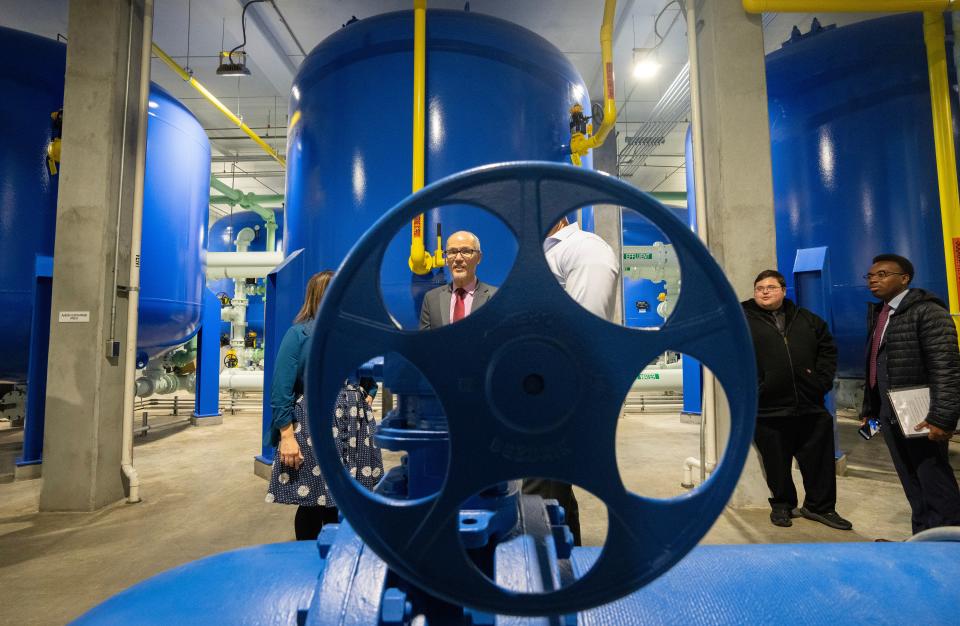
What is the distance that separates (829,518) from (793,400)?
1.94 feet

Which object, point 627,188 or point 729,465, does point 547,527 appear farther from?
point 627,188

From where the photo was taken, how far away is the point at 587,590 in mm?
490

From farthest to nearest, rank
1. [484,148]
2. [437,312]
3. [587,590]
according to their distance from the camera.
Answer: [484,148] < [437,312] < [587,590]

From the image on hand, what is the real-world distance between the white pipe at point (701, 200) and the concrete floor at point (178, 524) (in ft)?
1.07

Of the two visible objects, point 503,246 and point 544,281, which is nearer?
point 544,281

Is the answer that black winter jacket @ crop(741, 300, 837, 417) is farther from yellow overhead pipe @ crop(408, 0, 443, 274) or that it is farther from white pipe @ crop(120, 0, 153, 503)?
white pipe @ crop(120, 0, 153, 503)

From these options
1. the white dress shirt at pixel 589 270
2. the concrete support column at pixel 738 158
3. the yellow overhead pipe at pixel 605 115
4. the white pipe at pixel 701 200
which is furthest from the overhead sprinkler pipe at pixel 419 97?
the concrete support column at pixel 738 158

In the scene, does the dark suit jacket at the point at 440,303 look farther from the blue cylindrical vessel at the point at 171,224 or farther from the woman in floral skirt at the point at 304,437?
the blue cylindrical vessel at the point at 171,224

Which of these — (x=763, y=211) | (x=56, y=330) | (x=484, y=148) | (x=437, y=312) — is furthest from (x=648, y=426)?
(x=56, y=330)

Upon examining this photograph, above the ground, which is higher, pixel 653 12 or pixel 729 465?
pixel 653 12

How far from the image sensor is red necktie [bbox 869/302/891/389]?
230 cm

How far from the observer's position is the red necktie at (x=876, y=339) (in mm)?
2299

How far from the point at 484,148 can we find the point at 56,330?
2628 millimetres

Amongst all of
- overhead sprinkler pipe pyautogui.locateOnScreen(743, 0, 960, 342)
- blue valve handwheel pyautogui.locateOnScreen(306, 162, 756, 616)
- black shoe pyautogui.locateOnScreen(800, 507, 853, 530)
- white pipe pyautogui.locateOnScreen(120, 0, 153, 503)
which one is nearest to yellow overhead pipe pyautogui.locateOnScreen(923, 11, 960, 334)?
overhead sprinkler pipe pyautogui.locateOnScreen(743, 0, 960, 342)
